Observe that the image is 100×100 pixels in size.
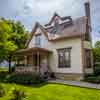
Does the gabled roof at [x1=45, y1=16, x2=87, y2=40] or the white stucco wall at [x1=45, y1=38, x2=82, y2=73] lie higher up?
the gabled roof at [x1=45, y1=16, x2=87, y2=40]

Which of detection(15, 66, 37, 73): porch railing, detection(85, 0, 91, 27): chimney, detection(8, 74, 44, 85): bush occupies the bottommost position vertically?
detection(8, 74, 44, 85): bush

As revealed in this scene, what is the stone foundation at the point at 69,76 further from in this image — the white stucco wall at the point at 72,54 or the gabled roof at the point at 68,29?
the gabled roof at the point at 68,29

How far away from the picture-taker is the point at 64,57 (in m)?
22.7

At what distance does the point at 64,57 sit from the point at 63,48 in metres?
1.10

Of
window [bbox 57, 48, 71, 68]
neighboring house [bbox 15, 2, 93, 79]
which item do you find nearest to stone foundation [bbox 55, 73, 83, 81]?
neighboring house [bbox 15, 2, 93, 79]

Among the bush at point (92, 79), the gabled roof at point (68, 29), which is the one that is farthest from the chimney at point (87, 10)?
the bush at point (92, 79)

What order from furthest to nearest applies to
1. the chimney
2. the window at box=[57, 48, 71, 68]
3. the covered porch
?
1. the chimney
2. the covered porch
3. the window at box=[57, 48, 71, 68]

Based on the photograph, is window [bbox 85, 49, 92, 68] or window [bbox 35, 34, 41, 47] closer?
window [bbox 85, 49, 92, 68]

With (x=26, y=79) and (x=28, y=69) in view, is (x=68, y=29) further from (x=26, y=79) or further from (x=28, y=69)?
(x=26, y=79)

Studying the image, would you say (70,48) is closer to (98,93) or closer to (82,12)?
(82,12)

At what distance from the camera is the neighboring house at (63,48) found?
840 inches

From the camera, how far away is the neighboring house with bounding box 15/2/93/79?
21328 millimetres

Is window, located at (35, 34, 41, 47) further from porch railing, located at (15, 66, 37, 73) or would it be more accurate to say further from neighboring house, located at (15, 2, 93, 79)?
porch railing, located at (15, 66, 37, 73)

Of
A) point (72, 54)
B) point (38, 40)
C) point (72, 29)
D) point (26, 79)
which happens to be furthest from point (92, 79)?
point (38, 40)
